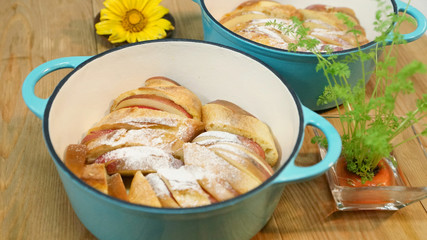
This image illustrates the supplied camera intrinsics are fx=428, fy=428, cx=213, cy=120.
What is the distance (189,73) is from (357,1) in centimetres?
63

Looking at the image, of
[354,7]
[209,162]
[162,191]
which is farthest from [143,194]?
[354,7]

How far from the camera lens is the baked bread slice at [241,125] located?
2.97 ft

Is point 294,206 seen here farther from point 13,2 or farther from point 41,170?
point 13,2

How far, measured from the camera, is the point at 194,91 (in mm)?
1094

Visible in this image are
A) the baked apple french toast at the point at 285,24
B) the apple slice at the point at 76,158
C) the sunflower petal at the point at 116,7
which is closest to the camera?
the apple slice at the point at 76,158

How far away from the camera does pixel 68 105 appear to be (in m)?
0.90

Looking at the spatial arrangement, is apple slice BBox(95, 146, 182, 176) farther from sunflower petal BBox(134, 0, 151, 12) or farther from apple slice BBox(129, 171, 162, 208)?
sunflower petal BBox(134, 0, 151, 12)

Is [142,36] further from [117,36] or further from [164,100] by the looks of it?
[164,100]

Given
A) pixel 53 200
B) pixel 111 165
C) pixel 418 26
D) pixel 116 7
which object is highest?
pixel 418 26

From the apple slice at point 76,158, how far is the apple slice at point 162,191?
126 mm

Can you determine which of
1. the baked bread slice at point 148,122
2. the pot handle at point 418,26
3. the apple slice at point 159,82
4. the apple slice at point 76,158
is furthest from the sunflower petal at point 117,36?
the pot handle at point 418,26

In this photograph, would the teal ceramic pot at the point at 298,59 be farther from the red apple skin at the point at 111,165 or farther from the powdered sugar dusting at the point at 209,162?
the red apple skin at the point at 111,165

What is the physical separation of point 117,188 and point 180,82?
0.41 meters

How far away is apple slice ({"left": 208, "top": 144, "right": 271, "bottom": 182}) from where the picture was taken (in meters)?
0.77
